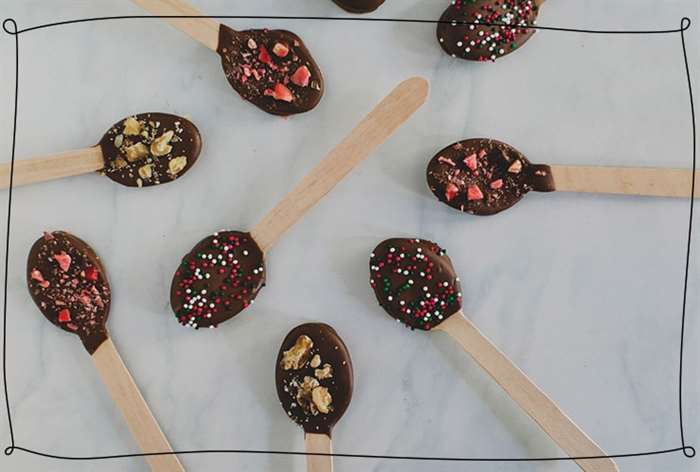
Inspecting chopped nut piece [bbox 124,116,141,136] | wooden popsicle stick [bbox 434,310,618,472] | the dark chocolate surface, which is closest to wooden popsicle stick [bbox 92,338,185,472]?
chopped nut piece [bbox 124,116,141,136]

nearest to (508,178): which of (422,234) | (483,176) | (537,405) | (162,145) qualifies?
(483,176)

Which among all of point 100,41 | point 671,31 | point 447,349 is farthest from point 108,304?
point 671,31

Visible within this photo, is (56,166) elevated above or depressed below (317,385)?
above

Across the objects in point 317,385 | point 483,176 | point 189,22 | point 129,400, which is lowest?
point 129,400

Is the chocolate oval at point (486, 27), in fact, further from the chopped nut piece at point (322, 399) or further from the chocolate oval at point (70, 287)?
the chocolate oval at point (70, 287)

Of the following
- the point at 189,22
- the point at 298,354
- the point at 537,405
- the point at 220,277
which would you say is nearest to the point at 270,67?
the point at 189,22

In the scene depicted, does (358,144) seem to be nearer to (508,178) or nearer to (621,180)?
(508,178)

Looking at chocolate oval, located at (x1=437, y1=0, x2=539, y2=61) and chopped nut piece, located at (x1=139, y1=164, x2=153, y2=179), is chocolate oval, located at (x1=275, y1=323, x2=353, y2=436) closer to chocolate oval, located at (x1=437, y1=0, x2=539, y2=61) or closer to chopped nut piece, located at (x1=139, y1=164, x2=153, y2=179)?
chopped nut piece, located at (x1=139, y1=164, x2=153, y2=179)
